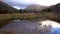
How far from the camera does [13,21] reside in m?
1.96

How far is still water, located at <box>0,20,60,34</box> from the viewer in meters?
1.90

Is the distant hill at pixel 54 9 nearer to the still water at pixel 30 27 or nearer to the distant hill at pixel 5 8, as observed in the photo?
the still water at pixel 30 27

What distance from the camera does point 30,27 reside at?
75.9 inches

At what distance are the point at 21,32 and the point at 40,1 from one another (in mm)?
540

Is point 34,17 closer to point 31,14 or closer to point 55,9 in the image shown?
point 31,14

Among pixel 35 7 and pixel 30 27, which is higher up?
pixel 35 7

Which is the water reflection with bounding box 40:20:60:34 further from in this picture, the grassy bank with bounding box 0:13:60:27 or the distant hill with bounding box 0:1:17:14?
the distant hill with bounding box 0:1:17:14

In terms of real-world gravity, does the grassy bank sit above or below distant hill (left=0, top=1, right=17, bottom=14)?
below

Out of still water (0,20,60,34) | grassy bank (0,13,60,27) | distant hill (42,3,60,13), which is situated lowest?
still water (0,20,60,34)

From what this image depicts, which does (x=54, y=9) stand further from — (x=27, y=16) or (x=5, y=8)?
(x=5, y=8)

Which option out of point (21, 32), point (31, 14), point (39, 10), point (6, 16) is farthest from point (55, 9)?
point (6, 16)

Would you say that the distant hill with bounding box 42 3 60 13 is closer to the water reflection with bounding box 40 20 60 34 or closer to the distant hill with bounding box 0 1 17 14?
the water reflection with bounding box 40 20 60 34

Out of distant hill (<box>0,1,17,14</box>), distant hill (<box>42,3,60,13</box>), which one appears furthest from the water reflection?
distant hill (<box>0,1,17,14</box>)

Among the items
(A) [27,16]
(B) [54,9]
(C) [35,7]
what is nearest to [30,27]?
(A) [27,16]
